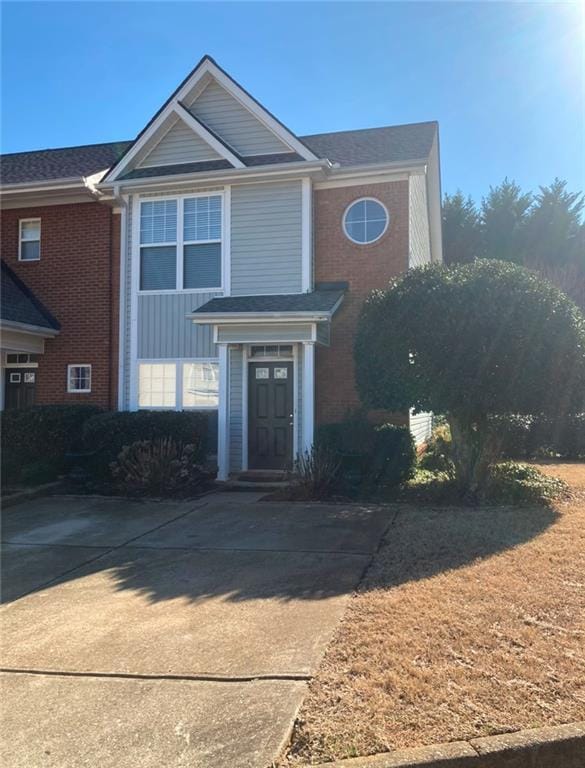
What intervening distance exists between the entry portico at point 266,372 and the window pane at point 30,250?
4.76 m

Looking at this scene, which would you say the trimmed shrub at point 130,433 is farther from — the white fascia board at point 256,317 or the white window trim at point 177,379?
the white fascia board at point 256,317

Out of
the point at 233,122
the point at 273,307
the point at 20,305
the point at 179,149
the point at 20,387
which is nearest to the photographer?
the point at 273,307

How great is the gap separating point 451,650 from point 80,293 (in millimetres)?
11789

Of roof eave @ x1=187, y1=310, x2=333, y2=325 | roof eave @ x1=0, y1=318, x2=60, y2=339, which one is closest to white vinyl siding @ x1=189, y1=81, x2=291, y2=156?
roof eave @ x1=187, y1=310, x2=333, y2=325

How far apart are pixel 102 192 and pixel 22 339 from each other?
3583 mm

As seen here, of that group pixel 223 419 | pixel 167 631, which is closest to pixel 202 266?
pixel 223 419

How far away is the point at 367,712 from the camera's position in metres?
3.30

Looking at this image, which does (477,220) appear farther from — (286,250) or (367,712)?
(367,712)

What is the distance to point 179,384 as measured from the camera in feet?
42.1

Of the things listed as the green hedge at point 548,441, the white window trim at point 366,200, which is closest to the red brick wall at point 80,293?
the white window trim at point 366,200

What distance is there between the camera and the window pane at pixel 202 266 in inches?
500

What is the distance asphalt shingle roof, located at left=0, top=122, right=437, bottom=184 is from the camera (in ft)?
40.5

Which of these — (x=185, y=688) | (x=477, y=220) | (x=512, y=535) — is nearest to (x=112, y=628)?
(x=185, y=688)

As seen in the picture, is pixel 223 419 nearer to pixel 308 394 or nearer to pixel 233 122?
pixel 308 394
